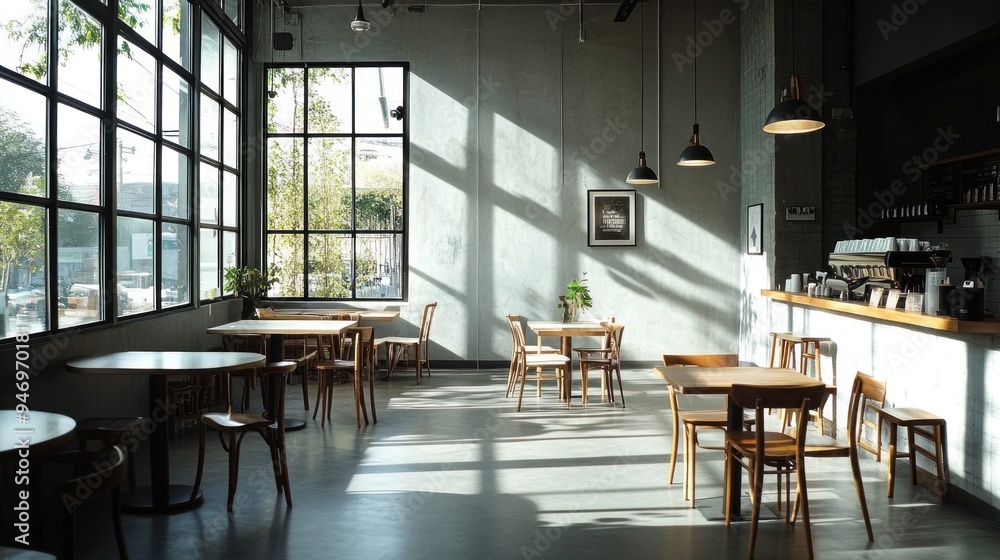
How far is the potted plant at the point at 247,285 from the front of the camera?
28.7 ft

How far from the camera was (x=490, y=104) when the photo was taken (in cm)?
1001

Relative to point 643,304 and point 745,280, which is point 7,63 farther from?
point 745,280

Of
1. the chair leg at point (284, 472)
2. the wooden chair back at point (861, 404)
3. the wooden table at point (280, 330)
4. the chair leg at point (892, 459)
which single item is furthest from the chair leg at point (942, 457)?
the wooden table at point (280, 330)

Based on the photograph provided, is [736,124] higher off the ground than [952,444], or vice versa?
[736,124]

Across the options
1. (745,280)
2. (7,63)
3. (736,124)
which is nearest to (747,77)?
(736,124)

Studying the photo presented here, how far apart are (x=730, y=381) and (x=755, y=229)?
5.53 m

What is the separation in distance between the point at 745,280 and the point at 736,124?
7.30ft

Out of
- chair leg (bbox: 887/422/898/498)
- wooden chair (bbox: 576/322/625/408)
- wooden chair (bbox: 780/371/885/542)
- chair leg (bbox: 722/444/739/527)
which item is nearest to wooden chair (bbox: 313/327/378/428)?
wooden chair (bbox: 576/322/625/408)

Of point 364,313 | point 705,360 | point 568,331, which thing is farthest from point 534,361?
point 364,313

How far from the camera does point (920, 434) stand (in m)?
4.86

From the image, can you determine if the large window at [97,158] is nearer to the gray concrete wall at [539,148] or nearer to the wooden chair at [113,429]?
the wooden chair at [113,429]

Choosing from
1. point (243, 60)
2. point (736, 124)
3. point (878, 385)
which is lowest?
point (878, 385)

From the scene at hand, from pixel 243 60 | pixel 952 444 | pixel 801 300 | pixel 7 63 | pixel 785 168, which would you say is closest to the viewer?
pixel 7 63

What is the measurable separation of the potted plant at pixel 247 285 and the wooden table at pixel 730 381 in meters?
5.78
